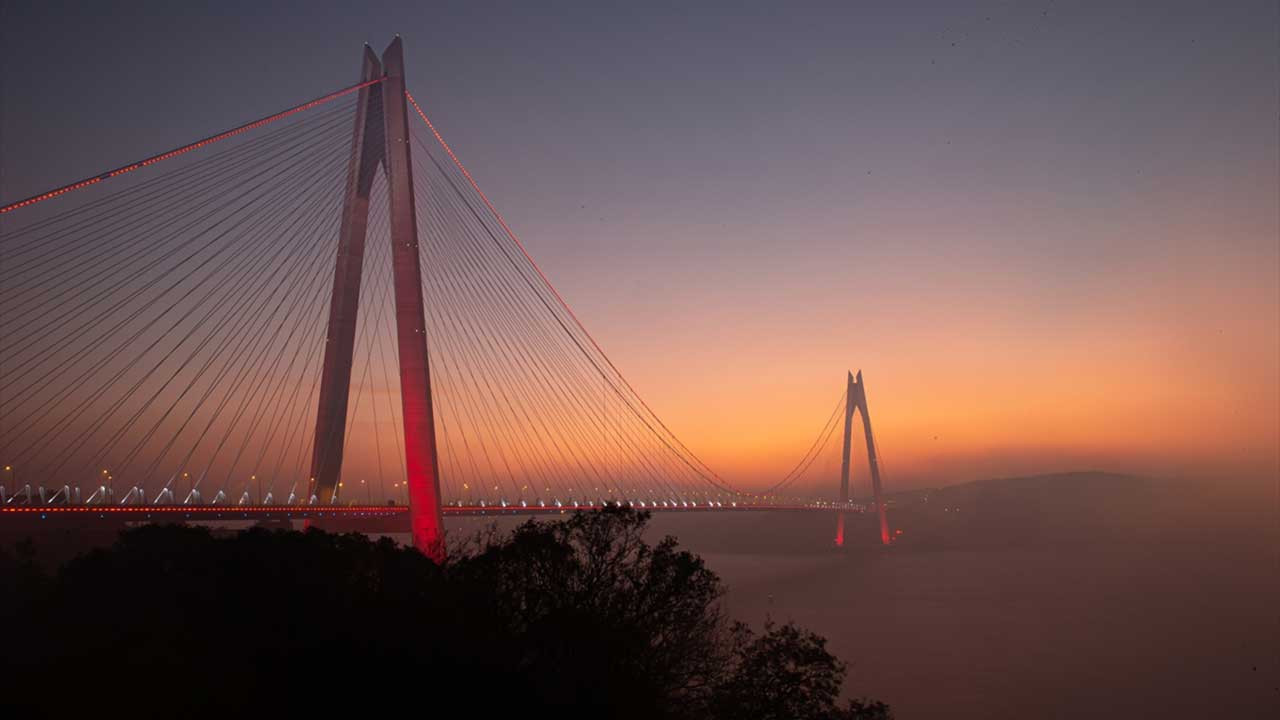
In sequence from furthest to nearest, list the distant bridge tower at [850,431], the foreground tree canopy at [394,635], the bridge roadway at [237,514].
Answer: the distant bridge tower at [850,431]
the bridge roadway at [237,514]
the foreground tree canopy at [394,635]

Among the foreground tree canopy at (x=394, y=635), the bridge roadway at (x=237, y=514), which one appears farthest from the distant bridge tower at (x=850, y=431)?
the foreground tree canopy at (x=394, y=635)

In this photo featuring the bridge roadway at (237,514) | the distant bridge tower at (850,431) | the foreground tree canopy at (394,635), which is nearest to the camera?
the foreground tree canopy at (394,635)

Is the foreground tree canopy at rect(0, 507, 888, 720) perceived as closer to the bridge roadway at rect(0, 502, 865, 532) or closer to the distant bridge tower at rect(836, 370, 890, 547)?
the bridge roadway at rect(0, 502, 865, 532)

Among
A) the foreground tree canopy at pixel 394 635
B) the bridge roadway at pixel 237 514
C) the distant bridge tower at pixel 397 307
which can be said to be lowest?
the foreground tree canopy at pixel 394 635

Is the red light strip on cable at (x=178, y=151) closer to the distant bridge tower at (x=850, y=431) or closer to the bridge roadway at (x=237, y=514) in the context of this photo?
the bridge roadway at (x=237, y=514)

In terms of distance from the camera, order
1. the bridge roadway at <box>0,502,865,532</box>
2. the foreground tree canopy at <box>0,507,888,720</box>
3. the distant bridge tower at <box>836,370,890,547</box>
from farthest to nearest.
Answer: the distant bridge tower at <box>836,370,890,547</box> < the bridge roadway at <box>0,502,865,532</box> < the foreground tree canopy at <box>0,507,888,720</box>

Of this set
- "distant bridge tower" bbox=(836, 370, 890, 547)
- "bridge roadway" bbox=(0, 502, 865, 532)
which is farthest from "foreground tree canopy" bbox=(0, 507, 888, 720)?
"distant bridge tower" bbox=(836, 370, 890, 547)
